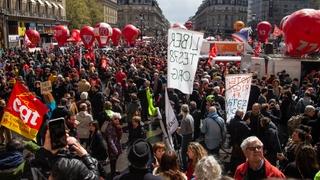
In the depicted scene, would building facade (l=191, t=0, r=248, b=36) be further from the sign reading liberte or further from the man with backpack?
the sign reading liberte

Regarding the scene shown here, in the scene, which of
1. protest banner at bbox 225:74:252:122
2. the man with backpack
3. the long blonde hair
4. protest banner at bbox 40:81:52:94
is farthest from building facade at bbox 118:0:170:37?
the long blonde hair

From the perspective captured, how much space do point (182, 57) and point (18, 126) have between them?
9.74ft

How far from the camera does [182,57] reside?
26.0 ft

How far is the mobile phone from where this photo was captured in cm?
451

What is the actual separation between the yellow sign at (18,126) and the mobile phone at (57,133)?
2.63m

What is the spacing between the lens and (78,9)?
79.1 metres

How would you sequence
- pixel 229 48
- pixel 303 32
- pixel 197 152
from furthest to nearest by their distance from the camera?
pixel 229 48 → pixel 303 32 → pixel 197 152

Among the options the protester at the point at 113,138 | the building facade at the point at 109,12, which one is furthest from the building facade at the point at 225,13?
the protester at the point at 113,138

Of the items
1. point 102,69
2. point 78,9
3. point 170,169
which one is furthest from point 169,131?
point 78,9

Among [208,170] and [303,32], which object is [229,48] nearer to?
[303,32]

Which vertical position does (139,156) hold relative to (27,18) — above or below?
below

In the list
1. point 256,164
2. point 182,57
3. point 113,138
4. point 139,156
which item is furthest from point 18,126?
point 256,164

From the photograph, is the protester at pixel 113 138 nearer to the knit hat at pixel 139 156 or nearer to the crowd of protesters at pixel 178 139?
the crowd of protesters at pixel 178 139

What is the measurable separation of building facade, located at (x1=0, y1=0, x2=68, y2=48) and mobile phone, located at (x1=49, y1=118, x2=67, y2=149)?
48.0m
